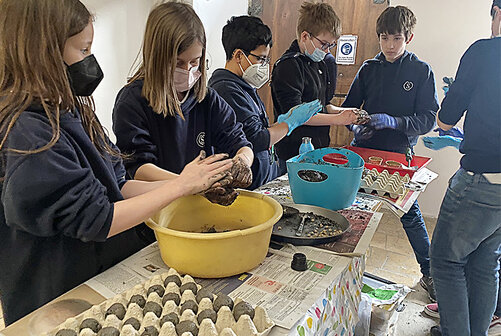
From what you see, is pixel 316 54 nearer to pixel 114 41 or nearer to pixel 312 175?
pixel 312 175

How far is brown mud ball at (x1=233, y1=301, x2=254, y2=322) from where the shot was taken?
2.41ft

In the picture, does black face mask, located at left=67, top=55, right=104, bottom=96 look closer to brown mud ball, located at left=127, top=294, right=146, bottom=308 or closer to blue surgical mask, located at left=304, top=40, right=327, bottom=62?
brown mud ball, located at left=127, top=294, right=146, bottom=308

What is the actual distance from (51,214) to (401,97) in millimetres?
1855

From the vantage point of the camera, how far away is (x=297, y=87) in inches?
77.1

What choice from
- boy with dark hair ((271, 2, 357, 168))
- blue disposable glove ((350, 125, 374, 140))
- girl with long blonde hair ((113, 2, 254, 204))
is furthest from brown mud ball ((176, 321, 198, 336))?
blue disposable glove ((350, 125, 374, 140))

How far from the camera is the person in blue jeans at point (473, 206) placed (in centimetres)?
130

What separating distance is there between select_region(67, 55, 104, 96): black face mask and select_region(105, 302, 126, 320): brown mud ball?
1.53 ft

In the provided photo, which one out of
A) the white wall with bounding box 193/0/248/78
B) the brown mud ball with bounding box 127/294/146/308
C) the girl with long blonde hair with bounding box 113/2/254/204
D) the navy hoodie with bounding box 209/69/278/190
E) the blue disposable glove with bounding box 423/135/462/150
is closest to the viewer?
the brown mud ball with bounding box 127/294/146/308

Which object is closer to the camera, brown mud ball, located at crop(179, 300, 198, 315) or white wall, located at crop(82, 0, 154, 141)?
brown mud ball, located at crop(179, 300, 198, 315)

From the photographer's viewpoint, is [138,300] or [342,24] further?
[342,24]

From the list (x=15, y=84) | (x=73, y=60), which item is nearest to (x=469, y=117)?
(x=73, y=60)

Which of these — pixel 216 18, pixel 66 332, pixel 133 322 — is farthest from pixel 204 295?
pixel 216 18

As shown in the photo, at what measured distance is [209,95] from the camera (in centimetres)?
140

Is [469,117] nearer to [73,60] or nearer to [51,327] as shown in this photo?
[73,60]
